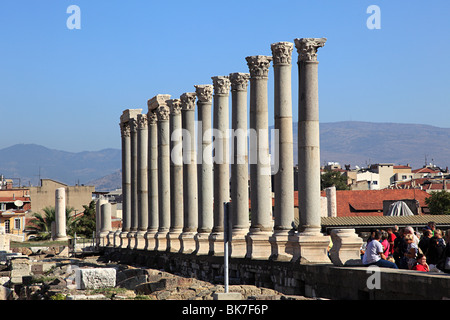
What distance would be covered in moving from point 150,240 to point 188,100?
10155 millimetres

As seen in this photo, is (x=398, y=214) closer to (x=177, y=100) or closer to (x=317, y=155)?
(x=177, y=100)

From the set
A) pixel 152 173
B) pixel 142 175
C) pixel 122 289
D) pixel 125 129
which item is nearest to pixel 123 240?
pixel 142 175

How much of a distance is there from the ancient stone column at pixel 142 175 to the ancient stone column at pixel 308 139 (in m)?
27.3

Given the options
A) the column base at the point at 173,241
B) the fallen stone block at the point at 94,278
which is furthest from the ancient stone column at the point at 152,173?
the fallen stone block at the point at 94,278

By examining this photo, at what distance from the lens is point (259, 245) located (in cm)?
3119

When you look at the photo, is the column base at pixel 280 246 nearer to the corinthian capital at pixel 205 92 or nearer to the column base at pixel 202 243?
the column base at pixel 202 243

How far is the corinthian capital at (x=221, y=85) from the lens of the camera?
37281mm

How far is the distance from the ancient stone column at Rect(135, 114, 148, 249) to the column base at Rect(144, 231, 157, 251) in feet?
6.12

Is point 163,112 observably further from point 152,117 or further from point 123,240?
point 123,240

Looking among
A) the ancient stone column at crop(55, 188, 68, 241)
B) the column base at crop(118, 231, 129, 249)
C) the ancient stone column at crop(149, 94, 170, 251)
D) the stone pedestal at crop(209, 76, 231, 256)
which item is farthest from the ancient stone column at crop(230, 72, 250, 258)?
the ancient stone column at crop(55, 188, 68, 241)

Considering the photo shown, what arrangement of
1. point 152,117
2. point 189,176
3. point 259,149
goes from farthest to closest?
1. point 152,117
2. point 189,176
3. point 259,149

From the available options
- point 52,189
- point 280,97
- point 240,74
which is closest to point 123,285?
point 280,97

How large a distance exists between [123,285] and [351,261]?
860 centimetres

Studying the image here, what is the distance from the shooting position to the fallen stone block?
26719mm
